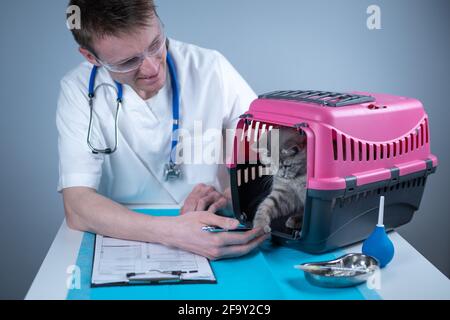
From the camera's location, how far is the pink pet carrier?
3.88ft

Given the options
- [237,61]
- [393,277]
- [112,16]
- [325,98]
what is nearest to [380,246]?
[393,277]

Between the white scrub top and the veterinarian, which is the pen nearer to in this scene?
the veterinarian

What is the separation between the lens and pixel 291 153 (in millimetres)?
1326

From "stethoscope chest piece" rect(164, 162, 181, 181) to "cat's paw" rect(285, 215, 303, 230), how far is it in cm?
47

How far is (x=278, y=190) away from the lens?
4.50 ft

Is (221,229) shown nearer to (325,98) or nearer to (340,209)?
(340,209)

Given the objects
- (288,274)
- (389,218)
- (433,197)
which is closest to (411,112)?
(389,218)

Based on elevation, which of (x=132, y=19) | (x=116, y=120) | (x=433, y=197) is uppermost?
(x=132, y=19)

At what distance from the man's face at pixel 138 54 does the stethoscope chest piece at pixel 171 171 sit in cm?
25

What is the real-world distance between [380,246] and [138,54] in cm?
76
